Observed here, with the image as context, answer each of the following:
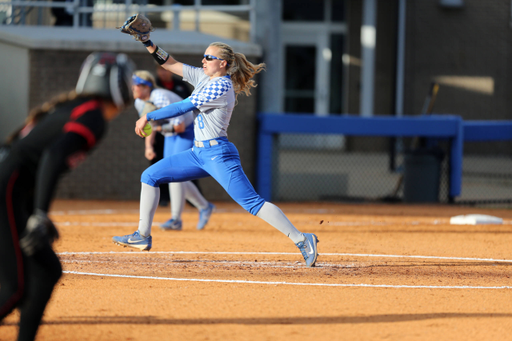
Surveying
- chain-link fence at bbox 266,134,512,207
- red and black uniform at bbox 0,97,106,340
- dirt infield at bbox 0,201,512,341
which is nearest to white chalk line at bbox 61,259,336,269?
dirt infield at bbox 0,201,512,341

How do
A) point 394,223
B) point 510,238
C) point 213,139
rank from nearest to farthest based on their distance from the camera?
1. point 213,139
2. point 510,238
3. point 394,223

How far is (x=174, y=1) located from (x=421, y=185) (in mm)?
10631

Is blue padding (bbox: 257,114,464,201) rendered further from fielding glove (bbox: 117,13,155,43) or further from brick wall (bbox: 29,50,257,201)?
fielding glove (bbox: 117,13,155,43)

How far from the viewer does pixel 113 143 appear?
12.9 m

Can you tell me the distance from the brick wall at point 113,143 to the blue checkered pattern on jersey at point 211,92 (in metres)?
6.54

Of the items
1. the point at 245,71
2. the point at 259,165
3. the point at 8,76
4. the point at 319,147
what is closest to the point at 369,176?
the point at 319,147

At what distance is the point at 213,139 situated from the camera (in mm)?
6395

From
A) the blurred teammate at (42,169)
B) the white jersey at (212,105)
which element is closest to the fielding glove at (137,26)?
the white jersey at (212,105)

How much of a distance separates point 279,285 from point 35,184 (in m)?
2.73

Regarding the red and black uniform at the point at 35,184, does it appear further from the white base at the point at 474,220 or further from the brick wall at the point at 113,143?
the brick wall at the point at 113,143

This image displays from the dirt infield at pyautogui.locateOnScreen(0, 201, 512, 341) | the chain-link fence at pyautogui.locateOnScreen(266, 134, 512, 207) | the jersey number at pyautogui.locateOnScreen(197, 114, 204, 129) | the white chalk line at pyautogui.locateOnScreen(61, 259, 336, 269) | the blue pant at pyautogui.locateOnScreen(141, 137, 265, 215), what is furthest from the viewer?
the chain-link fence at pyautogui.locateOnScreen(266, 134, 512, 207)

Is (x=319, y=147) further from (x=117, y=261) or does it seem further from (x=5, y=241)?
(x=5, y=241)

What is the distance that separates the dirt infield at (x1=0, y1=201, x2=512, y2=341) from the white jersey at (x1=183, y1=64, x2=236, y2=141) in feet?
4.40

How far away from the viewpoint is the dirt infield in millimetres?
4605
